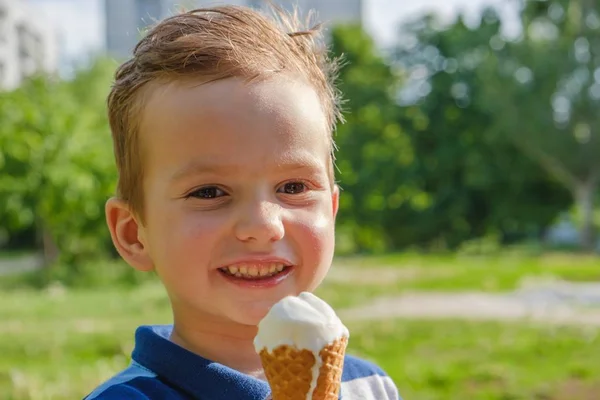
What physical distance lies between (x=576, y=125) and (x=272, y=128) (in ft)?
61.1

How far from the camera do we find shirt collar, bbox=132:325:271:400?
4.42 feet

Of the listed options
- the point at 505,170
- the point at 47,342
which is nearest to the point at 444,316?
the point at 47,342

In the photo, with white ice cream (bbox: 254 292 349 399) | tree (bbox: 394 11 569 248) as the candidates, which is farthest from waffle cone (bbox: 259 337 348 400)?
tree (bbox: 394 11 569 248)

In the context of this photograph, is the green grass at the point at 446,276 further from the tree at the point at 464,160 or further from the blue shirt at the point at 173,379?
the tree at the point at 464,160

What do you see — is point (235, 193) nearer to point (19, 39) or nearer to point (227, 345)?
point (227, 345)

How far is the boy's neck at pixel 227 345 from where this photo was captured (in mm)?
1432

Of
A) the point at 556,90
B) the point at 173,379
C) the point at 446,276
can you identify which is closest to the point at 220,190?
the point at 173,379

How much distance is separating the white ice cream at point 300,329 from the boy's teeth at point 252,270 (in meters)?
0.18

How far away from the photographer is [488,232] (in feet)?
79.4

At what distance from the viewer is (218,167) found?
1.31m

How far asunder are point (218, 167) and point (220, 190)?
Answer: 42 mm

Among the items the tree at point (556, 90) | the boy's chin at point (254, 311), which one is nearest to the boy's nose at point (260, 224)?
the boy's chin at point (254, 311)

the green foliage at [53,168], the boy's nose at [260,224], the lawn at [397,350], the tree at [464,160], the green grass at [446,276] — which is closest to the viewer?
the boy's nose at [260,224]

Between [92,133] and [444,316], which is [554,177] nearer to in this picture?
[92,133]
